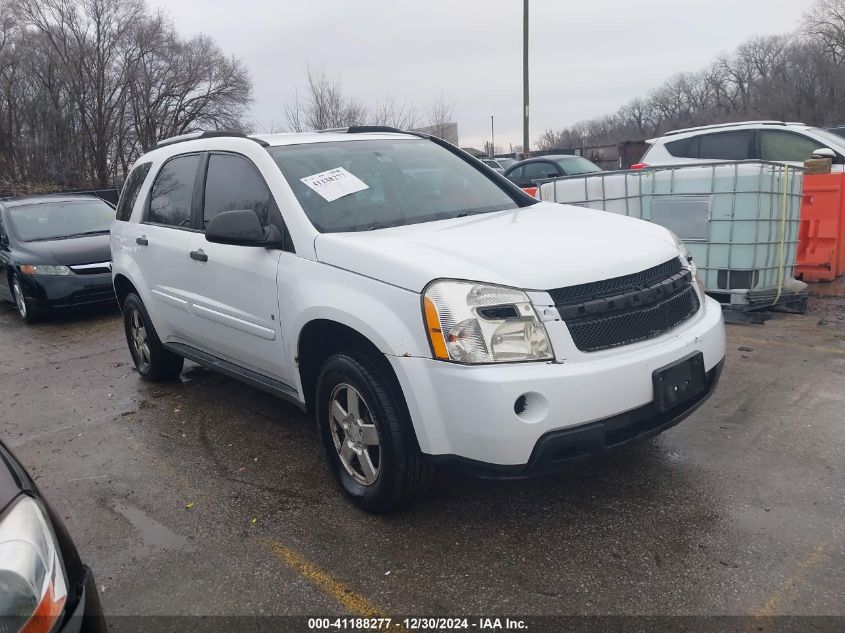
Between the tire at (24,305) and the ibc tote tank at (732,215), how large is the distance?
6930 mm

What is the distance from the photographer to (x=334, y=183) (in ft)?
11.8

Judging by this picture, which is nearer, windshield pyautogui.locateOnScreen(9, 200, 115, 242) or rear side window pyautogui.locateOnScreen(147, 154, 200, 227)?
rear side window pyautogui.locateOnScreen(147, 154, 200, 227)

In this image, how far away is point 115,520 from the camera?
3330 millimetres

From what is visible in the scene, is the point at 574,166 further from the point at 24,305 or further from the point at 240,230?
the point at 240,230

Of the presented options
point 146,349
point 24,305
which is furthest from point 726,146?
point 24,305

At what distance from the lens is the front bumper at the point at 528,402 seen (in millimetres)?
2537

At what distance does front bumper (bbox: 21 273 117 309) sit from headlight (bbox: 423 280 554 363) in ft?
21.8

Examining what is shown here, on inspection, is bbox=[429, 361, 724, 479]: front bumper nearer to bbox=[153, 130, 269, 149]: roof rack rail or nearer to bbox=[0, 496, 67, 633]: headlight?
bbox=[0, 496, 67, 633]: headlight

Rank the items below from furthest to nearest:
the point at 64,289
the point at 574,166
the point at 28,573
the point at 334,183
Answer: the point at 574,166 → the point at 64,289 → the point at 334,183 → the point at 28,573

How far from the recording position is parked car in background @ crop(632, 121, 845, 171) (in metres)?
9.05

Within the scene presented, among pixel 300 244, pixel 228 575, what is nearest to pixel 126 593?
pixel 228 575

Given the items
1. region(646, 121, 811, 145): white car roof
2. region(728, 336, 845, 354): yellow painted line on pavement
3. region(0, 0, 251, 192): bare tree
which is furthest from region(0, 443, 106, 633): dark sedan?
region(0, 0, 251, 192): bare tree

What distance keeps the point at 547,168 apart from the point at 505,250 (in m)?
12.6

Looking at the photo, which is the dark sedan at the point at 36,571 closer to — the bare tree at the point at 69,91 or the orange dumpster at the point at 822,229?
the orange dumpster at the point at 822,229
